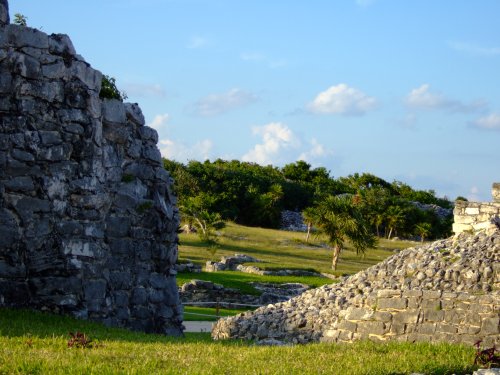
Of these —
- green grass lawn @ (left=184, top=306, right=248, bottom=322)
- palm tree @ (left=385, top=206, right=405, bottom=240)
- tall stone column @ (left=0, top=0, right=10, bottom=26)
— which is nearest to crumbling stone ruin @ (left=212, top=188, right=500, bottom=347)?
green grass lawn @ (left=184, top=306, right=248, bottom=322)

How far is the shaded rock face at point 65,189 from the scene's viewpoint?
11.2 metres

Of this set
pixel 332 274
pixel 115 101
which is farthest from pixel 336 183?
pixel 115 101

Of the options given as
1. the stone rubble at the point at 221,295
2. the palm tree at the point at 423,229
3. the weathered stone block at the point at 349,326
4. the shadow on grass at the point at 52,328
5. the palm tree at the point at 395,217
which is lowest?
the stone rubble at the point at 221,295

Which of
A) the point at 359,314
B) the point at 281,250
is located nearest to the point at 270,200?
the point at 281,250

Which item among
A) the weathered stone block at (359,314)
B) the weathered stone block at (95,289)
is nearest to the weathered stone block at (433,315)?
the weathered stone block at (359,314)

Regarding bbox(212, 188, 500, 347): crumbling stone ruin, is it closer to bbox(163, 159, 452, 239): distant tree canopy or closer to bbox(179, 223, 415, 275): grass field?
bbox(179, 223, 415, 275): grass field

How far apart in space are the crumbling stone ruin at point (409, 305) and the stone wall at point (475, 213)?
0.06 meters

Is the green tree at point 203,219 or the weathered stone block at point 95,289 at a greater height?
the green tree at point 203,219

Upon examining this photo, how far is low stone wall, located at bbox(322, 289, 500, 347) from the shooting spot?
44.1ft

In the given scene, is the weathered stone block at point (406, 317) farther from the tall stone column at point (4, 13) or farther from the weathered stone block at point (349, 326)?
the tall stone column at point (4, 13)

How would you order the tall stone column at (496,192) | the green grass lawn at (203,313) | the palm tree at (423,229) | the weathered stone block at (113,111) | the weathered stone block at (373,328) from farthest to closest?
the palm tree at (423,229) → the green grass lawn at (203,313) → the tall stone column at (496,192) → the weathered stone block at (373,328) → the weathered stone block at (113,111)

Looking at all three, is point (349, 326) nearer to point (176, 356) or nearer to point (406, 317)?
point (406, 317)

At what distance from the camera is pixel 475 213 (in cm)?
2052

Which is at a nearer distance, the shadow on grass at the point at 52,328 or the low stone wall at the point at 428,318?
the shadow on grass at the point at 52,328
